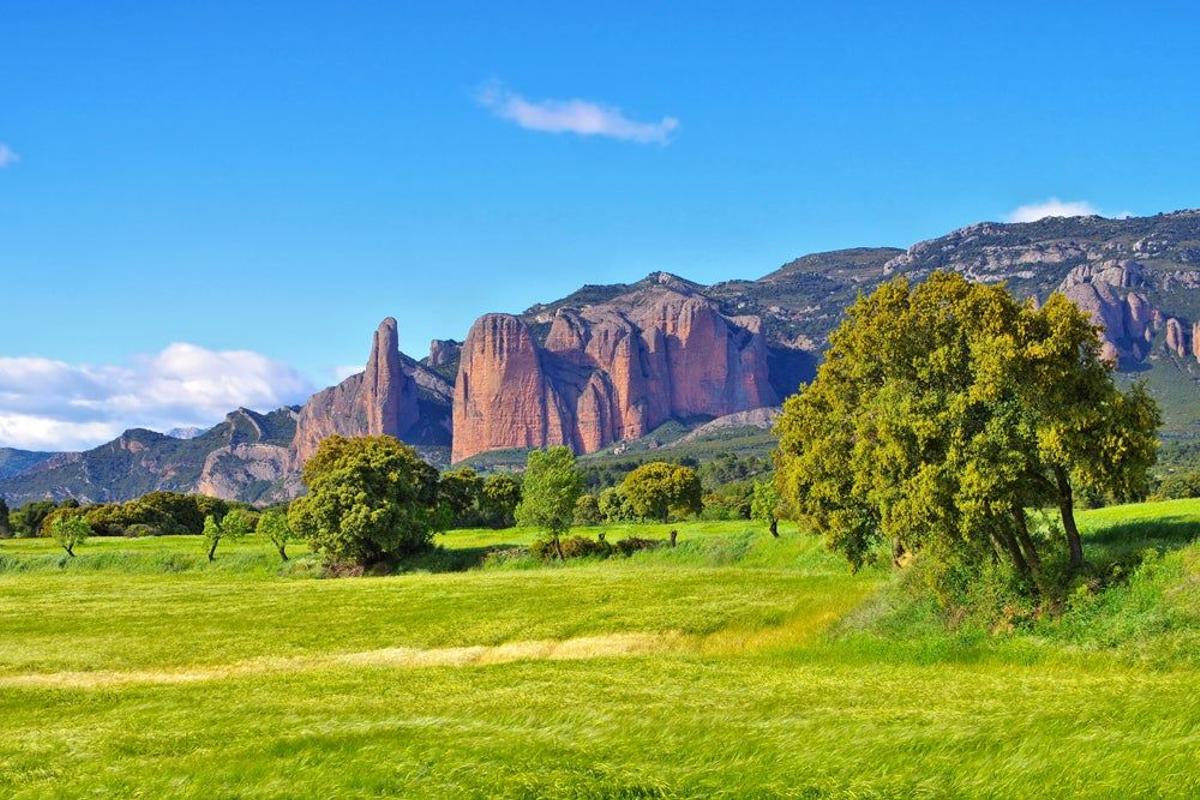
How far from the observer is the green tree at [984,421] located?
2366 centimetres

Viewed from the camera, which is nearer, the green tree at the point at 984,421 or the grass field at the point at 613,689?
the grass field at the point at 613,689

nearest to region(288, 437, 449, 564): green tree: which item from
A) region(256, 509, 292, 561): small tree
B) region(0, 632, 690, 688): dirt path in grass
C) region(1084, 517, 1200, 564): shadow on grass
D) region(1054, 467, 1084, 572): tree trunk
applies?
region(256, 509, 292, 561): small tree

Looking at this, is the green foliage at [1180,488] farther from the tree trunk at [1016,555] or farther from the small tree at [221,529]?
the small tree at [221,529]

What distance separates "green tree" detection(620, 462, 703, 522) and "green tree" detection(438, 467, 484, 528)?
17709 millimetres

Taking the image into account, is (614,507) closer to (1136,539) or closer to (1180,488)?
(1180,488)

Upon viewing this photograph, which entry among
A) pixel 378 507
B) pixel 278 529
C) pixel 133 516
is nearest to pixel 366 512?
pixel 378 507

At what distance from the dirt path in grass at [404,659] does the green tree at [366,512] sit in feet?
111

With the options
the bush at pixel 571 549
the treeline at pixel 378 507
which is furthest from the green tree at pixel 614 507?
the bush at pixel 571 549

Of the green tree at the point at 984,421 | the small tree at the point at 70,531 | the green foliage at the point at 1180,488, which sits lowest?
the green foliage at the point at 1180,488

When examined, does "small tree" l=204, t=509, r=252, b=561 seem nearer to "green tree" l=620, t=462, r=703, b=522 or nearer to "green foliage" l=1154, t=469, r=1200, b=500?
"green tree" l=620, t=462, r=703, b=522

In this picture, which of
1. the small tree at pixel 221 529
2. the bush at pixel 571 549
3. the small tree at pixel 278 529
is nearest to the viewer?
the bush at pixel 571 549

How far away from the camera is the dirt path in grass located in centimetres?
2484

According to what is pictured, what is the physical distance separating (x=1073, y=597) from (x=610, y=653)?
1245 centimetres

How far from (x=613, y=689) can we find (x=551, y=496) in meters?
44.8
